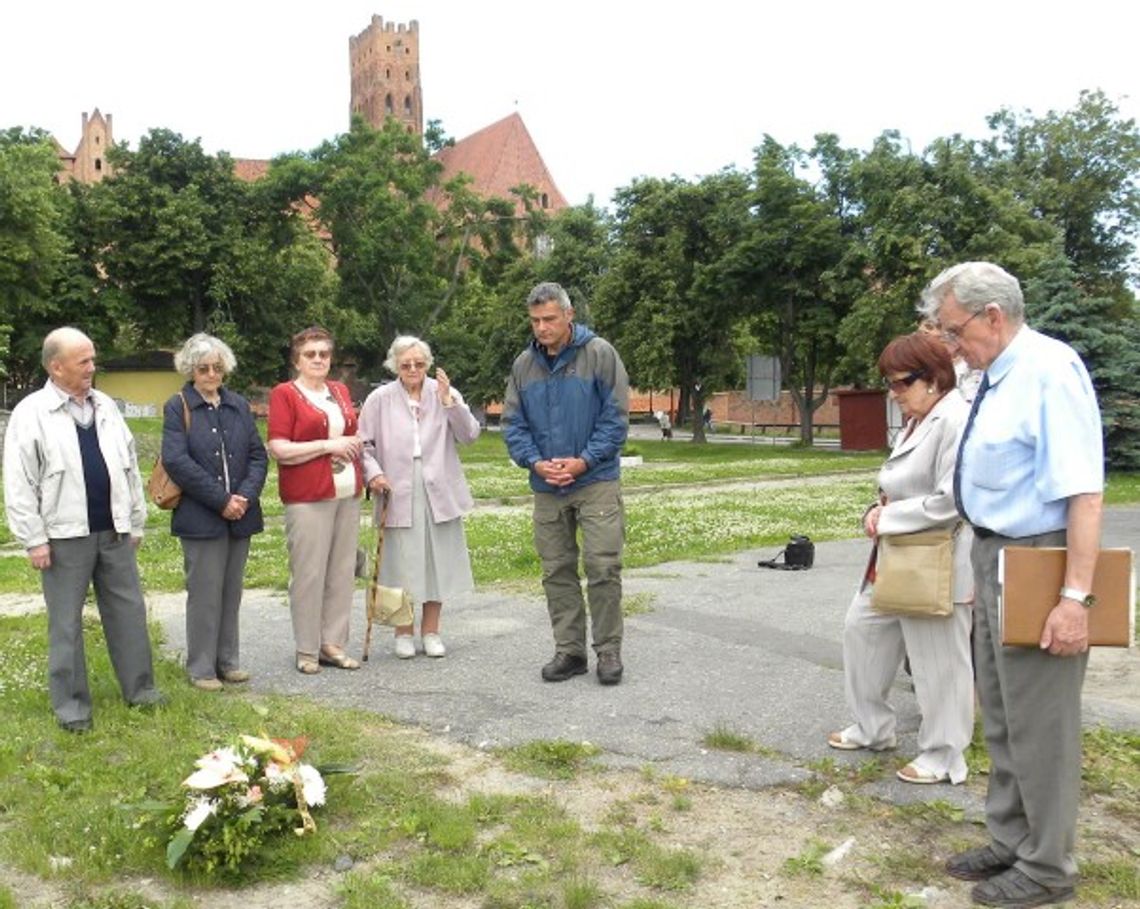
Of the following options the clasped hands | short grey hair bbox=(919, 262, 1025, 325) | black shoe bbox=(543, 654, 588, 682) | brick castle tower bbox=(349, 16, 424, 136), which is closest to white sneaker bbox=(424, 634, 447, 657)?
black shoe bbox=(543, 654, 588, 682)

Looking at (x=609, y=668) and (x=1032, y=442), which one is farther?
(x=609, y=668)

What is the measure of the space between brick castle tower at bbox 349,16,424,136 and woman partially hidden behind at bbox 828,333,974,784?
105308 mm

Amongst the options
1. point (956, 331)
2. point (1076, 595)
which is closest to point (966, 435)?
point (956, 331)

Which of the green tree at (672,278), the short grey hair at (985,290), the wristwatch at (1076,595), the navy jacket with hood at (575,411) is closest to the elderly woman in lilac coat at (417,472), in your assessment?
the navy jacket with hood at (575,411)

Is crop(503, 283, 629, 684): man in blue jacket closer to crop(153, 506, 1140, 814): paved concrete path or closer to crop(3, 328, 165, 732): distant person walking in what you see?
crop(153, 506, 1140, 814): paved concrete path

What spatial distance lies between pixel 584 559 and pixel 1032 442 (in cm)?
321

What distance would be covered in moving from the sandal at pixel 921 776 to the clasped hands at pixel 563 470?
2.42m

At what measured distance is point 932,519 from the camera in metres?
4.74

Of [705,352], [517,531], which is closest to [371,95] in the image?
[705,352]

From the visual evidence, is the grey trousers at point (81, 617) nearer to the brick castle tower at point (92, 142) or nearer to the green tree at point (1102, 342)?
the green tree at point (1102, 342)

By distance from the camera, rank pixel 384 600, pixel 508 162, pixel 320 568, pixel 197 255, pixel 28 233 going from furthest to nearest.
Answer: pixel 508 162, pixel 197 255, pixel 28 233, pixel 384 600, pixel 320 568

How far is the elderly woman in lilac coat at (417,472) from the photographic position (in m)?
7.23

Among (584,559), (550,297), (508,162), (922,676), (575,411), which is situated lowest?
(922,676)

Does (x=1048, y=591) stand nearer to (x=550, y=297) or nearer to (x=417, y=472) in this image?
(x=550, y=297)
